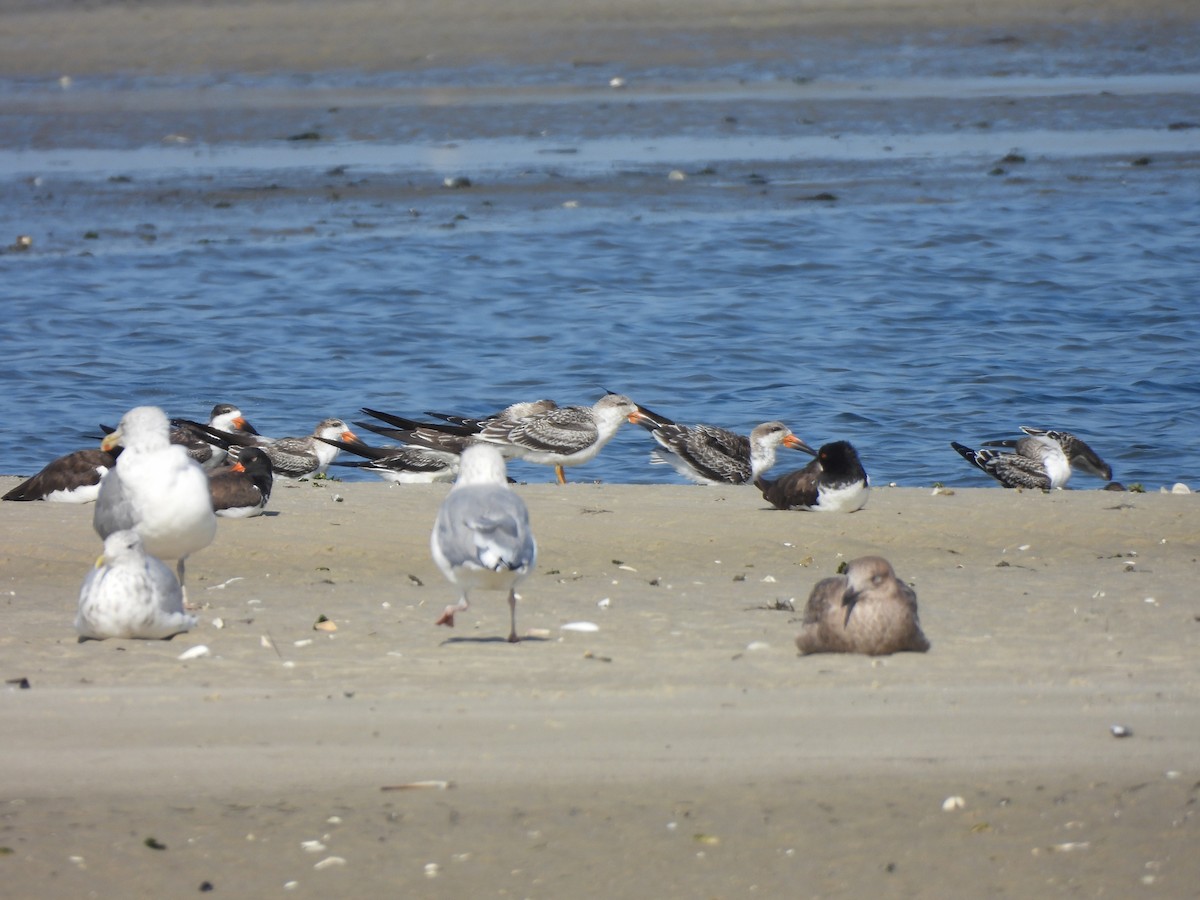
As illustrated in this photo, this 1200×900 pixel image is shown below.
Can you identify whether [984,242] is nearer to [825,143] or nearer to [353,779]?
[825,143]

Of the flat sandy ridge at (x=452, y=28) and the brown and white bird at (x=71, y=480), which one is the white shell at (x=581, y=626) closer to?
the brown and white bird at (x=71, y=480)

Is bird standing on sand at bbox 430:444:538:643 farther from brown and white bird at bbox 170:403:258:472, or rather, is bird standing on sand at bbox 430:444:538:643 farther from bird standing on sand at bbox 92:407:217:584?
brown and white bird at bbox 170:403:258:472

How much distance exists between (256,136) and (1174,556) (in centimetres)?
1844

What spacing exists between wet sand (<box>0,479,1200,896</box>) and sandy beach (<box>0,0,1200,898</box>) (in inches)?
0.6

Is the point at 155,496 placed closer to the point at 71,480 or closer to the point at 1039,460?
the point at 71,480

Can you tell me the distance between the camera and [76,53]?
1216 inches

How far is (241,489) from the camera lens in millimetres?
10211

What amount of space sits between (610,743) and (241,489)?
479 centimetres

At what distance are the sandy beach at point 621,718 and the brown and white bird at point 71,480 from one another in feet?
1.81

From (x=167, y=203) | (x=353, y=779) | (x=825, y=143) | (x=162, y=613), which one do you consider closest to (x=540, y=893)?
(x=353, y=779)

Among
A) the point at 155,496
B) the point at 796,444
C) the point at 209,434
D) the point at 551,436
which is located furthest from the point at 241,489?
the point at 796,444

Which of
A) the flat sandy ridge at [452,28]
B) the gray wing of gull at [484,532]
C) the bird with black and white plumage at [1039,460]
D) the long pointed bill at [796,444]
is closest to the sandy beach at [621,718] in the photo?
the gray wing of gull at [484,532]

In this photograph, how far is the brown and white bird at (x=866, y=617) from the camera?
6.89 m

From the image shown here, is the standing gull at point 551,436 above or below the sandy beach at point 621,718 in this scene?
above
